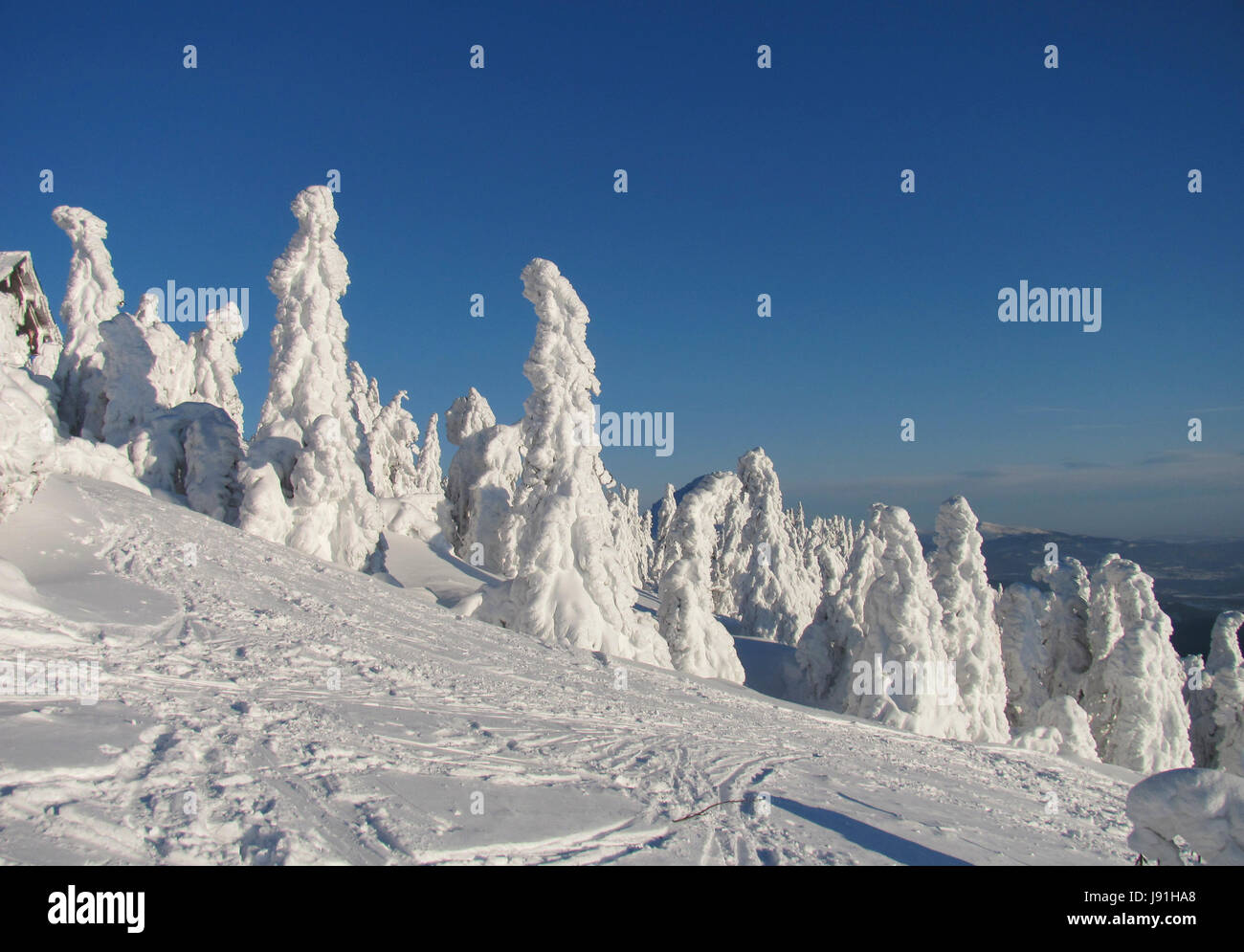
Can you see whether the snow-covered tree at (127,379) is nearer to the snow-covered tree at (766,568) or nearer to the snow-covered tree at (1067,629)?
the snow-covered tree at (766,568)

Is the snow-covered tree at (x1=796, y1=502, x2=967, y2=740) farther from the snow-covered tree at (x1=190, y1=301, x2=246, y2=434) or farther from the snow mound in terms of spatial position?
the snow-covered tree at (x1=190, y1=301, x2=246, y2=434)

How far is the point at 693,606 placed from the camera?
844 inches

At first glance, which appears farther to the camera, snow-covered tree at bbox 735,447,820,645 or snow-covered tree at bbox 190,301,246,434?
snow-covered tree at bbox 190,301,246,434

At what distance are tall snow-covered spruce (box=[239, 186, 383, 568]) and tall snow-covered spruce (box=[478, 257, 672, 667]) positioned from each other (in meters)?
5.91

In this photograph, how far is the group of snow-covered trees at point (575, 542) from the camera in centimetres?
1780

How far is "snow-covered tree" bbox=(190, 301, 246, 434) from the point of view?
34188 millimetres

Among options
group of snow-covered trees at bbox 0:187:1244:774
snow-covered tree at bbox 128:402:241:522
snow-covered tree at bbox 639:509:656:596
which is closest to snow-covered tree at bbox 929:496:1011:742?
group of snow-covered trees at bbox 0:187:1244:774

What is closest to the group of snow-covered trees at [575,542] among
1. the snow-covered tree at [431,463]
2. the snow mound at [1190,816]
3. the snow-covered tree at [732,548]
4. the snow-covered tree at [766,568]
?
the snow-covered tree at [766,568]

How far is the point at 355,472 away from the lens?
848 inches

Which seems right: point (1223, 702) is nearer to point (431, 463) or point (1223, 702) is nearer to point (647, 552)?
point (431, 463)

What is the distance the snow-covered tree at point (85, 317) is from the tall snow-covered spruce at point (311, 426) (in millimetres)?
4863

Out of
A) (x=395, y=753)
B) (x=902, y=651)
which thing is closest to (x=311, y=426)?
(x=395, y=753)
